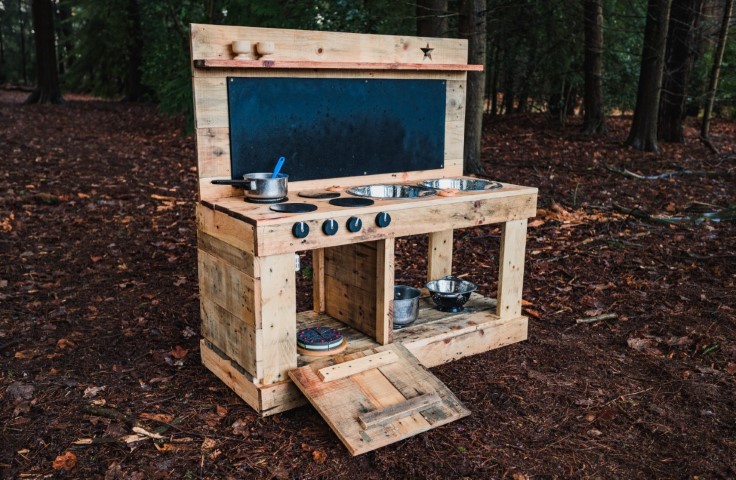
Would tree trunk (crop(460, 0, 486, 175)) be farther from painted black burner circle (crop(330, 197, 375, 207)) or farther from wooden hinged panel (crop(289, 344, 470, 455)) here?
wooden hinged panel (crop(289, 344, 470, 455))

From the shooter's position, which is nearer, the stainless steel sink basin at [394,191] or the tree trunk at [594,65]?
the stainless steel sink basin at [394,191]

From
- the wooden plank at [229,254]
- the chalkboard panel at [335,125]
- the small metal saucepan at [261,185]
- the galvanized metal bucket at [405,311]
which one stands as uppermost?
the chalkboard panel at [335,125]

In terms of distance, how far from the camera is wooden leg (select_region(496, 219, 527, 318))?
14.0 feet

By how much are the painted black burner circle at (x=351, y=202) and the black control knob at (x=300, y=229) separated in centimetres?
36

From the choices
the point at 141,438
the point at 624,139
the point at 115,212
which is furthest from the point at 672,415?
the point at 624,139

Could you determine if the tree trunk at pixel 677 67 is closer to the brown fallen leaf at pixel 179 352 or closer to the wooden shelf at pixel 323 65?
the wooden shelf at pixel 323 65

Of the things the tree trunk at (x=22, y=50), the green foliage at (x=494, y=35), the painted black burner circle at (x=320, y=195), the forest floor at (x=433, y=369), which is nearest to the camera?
the forest floor at (x=433, y=369)

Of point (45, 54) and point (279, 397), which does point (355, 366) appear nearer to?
point (279, 397)

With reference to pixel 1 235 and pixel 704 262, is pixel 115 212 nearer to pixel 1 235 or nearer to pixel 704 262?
pixel 1 235

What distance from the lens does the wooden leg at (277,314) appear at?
10.8ft

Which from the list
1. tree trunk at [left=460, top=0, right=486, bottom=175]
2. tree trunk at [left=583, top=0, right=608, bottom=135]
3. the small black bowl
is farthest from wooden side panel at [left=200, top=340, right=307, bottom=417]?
tree trunk at [left=583, top=0, right=608, bottom=135]

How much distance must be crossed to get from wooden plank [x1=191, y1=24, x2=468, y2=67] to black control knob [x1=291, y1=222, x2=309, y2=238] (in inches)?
42.3

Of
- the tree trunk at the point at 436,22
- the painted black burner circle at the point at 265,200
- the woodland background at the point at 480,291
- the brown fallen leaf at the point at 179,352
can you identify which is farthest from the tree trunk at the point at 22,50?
the painted black burner circle at the point at 265,200

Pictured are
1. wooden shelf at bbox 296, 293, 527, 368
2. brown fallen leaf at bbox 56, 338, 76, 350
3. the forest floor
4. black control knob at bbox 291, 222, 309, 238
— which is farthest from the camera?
brown fallen leaf at bbox 56, 338, 76, 350
